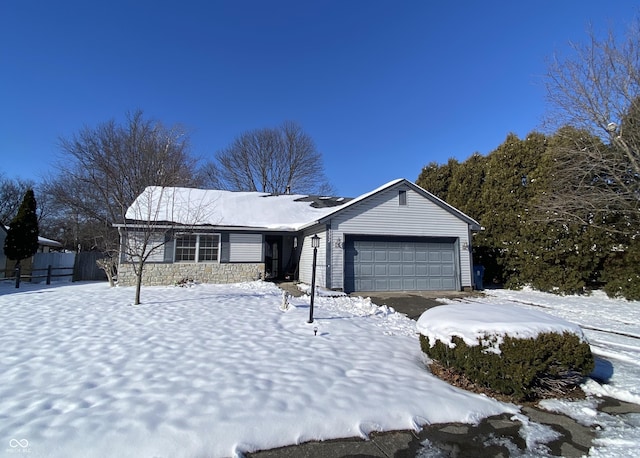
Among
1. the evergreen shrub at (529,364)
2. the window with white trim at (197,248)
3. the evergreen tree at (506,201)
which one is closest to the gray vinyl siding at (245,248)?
the window with white trim at (197,248)

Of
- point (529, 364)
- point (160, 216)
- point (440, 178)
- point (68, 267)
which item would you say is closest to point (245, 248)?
point (160, 216)

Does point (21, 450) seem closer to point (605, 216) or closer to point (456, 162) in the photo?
point (605, 216)

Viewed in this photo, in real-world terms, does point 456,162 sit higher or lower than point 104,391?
higher

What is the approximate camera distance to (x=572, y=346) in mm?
3680

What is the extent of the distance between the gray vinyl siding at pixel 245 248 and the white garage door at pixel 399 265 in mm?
4216

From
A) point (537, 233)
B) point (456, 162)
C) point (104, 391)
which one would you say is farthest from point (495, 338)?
point (456, 162)

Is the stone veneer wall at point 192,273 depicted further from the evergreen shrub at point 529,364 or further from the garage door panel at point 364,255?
the evergreen shrub at point 529,364

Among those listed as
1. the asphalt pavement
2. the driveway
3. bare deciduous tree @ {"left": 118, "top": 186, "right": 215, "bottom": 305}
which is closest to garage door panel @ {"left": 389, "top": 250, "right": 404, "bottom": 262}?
the driveway

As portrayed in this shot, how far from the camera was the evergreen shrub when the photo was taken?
11.9 ft

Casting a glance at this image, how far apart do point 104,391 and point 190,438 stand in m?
1.56

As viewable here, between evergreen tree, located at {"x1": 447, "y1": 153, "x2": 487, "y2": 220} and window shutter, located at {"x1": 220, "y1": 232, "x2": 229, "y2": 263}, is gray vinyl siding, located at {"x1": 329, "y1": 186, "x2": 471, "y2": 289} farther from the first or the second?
window shutter, located at {"x1": 220, "y1": 232, "x2": 229, "y2": 263}

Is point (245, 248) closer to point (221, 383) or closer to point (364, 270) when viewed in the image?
point (364, 270)

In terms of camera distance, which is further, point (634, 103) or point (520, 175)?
point (520, 175)

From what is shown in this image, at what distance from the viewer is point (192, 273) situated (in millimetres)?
13000
